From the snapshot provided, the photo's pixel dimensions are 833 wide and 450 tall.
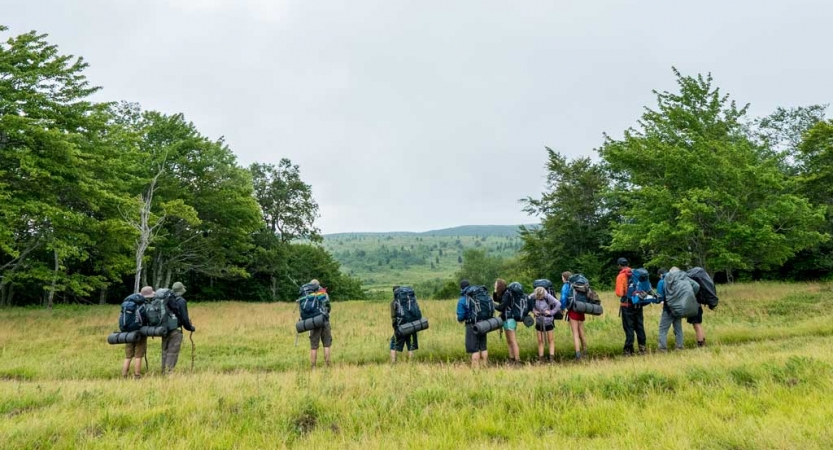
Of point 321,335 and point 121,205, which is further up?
point 121,205

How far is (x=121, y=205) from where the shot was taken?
2062cm

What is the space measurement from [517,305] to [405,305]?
2542mm

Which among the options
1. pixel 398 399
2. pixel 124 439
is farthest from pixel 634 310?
pixel 124 439

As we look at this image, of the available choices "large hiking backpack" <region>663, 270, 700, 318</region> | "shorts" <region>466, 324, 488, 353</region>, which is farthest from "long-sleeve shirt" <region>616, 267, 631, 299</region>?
"shorts" <region>466, 324, 488, 353</region>

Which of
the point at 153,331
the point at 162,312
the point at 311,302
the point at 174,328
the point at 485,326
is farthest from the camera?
the point at 311,302

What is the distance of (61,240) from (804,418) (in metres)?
23.7

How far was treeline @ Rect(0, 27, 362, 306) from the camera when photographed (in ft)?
55.2

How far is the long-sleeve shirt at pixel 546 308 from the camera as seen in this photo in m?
9.29

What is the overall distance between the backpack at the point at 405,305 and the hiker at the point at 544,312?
2750 millimetres

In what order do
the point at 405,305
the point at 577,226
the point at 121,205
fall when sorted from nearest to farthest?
the point at 405,305
the point at 121,205
the point at 577,226

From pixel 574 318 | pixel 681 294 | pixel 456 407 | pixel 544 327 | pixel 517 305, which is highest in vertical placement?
pixel 681 294

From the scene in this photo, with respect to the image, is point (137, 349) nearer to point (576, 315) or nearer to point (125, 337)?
point (125, 337)

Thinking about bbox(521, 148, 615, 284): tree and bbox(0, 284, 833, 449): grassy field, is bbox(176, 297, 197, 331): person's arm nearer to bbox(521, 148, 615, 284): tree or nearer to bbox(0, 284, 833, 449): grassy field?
bbox(0, 284, 833, 449): grassy field

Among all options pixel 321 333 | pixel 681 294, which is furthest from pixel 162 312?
pixel 681 294
